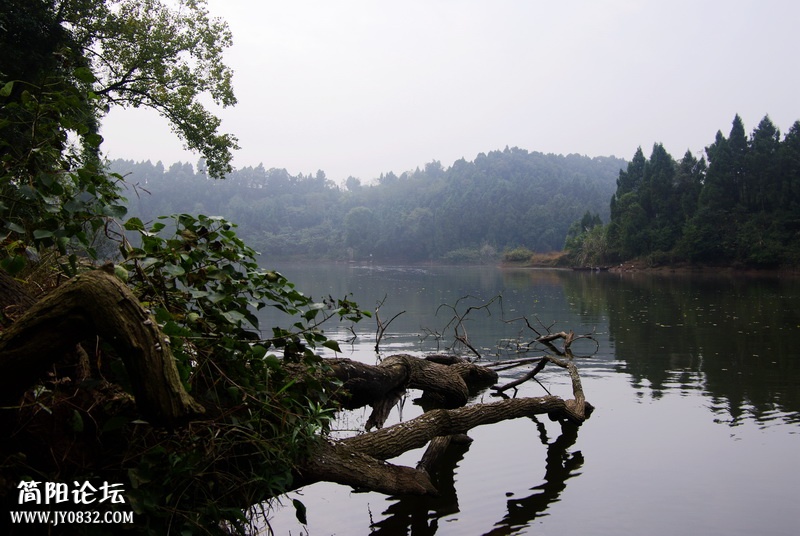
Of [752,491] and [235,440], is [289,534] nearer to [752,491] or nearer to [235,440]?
[235,440]

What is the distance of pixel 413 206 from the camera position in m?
130

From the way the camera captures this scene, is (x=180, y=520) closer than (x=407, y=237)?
Yes

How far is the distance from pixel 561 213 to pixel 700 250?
183ft

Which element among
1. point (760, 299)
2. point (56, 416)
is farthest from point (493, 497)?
point (760, 299)

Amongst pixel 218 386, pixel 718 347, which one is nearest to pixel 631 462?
pixel 218 386

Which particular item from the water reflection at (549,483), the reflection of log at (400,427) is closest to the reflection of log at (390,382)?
the reflection of log at (400,427)

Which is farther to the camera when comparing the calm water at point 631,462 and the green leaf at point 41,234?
the calm water at point 631,462

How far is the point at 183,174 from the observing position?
134 metres

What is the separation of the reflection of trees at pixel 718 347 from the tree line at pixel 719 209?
23.0 metres

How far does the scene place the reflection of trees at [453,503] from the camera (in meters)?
4.36

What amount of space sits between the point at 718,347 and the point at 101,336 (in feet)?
44.2

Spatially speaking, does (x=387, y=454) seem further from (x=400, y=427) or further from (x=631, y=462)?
(x=631, y=462)

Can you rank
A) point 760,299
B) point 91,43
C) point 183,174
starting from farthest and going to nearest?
point 183,174
point 760,299
point 91,43

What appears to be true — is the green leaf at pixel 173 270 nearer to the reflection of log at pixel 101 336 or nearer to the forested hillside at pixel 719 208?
the reflection of log at pixel 101 336
